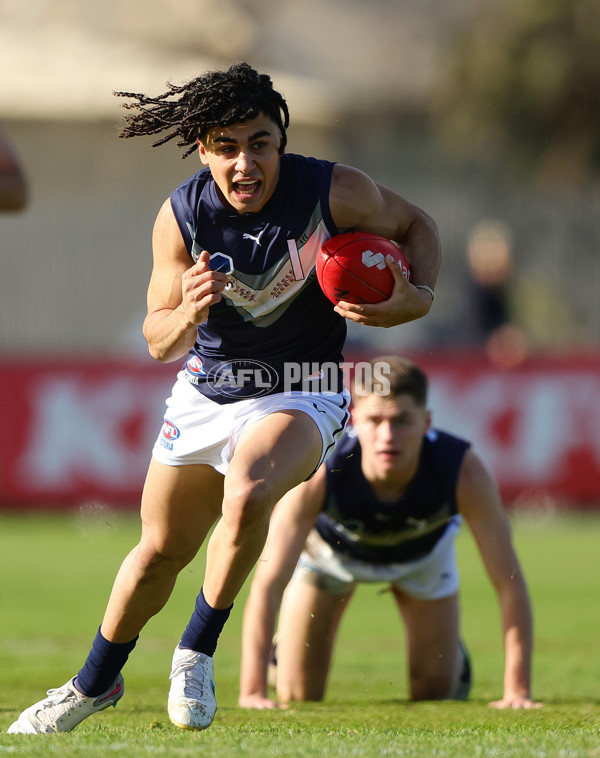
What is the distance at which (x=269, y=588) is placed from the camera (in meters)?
5.96

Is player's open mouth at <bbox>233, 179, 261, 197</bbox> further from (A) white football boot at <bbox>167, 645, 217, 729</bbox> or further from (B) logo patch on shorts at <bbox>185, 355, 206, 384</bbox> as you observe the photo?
(A) white football boot at <bbox>167, 645, 217, 729</bbox>

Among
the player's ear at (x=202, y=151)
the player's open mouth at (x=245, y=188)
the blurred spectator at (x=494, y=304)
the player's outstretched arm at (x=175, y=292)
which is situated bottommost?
the player's outstretched arm at (x=175, y=292)

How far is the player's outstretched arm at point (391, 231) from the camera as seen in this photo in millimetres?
4945

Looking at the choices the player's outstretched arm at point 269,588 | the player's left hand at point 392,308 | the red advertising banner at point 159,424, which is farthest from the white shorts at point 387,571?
the red advertising banner at point 159,424

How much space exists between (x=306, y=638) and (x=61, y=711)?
2131 millimetres

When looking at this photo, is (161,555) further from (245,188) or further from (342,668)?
(342,668)

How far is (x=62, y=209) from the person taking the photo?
2061 centimetres

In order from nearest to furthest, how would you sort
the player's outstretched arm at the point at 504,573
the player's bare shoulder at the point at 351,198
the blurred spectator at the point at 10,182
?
1. the player's bare shoulder at the point at 351,198
2. the player's outstretched arm at the point at 504,573
3. the blurred spectator at the point at 10,182

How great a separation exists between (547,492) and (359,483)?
27.1 ft

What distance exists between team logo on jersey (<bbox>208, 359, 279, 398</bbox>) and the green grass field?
1.24 m

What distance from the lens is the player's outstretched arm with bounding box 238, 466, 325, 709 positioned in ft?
19.2

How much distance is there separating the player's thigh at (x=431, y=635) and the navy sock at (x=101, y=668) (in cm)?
203

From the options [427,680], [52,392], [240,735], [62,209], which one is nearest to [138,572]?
[240,735]

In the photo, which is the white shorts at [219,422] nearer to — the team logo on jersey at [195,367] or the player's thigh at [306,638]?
the team logo on jersey at [195,367]
